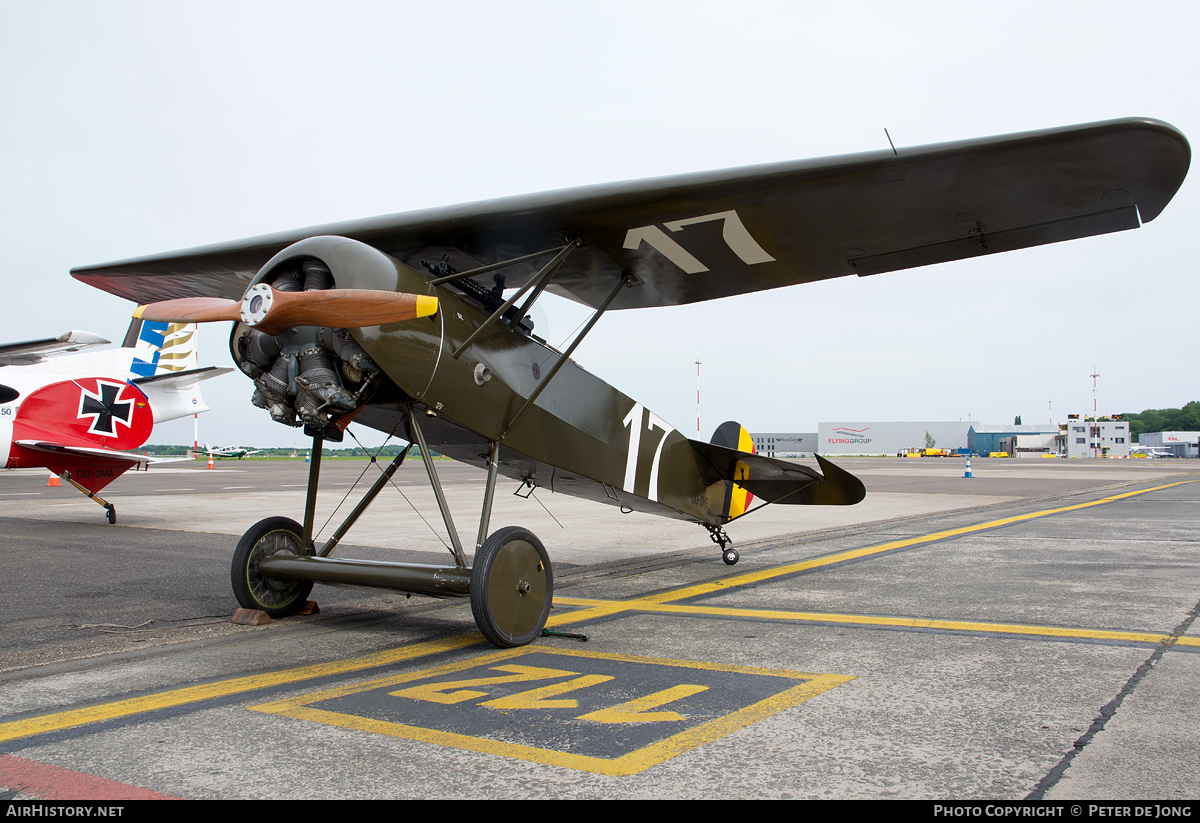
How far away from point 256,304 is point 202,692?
6.89 feet

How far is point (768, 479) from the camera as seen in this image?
9.54 metres

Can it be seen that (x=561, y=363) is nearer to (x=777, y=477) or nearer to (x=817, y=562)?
(x=777, y=477)

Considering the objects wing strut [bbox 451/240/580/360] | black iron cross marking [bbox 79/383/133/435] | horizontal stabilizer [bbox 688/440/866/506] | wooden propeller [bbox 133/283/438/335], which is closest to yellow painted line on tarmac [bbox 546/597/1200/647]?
wing strut [bbox 451/240/580/360]

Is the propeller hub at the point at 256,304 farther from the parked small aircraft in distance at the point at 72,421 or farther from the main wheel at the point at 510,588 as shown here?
the parked small aircraft in distance at the point at 72,421

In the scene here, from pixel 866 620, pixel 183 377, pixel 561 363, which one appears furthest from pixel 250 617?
pixel 183 377

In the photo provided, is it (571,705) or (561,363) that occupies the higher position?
(561,363)

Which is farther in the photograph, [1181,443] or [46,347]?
[1181,443]

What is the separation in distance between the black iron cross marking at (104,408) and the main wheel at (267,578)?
12.6 m

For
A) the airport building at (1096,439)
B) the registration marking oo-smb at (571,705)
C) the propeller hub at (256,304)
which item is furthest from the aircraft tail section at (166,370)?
the airport building at (1096,439)

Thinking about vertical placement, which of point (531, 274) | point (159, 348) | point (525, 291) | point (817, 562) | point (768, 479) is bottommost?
point (817, 562)

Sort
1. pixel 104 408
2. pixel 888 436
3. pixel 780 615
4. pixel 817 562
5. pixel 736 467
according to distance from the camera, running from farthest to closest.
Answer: pixel 888 436 < pixel 104 408 < pixel 817 562 < pixel 736 467 < pixel 780 615

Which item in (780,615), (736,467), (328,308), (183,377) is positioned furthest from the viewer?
(183,377)

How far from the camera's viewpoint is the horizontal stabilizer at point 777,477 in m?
9.23
